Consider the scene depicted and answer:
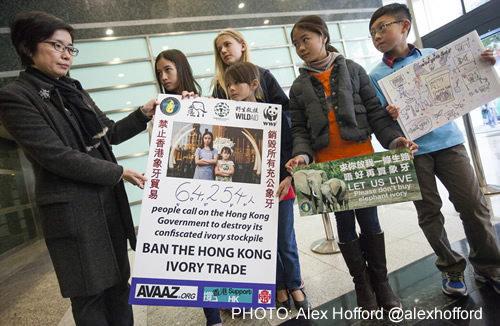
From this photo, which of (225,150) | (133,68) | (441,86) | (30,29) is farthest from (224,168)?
(133,68)

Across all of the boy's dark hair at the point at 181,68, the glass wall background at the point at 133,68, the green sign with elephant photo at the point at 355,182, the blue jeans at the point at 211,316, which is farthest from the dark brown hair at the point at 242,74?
the glass wall background at the point at 133,68

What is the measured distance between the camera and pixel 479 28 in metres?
3.00

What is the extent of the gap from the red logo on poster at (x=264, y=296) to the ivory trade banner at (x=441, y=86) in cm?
104

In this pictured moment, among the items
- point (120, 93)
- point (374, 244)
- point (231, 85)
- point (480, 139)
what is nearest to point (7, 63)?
point (120, 93)

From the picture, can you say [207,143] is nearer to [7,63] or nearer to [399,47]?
[399,47]

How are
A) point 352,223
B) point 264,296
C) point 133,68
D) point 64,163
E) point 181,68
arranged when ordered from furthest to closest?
point 133,68 → point 181,68 → point 352,223 → point 264,296 → point 64,163

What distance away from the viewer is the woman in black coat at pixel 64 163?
925mm

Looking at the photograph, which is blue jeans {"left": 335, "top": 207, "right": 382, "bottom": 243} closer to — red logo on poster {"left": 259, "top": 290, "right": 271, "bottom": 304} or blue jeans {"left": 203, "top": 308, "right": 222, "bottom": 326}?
red logo on poster {"left": 259, "top": 290, "right": 271, "bottom": 304}

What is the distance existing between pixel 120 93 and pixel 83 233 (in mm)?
3839

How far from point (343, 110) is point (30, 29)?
1.35m

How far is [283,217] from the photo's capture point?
148cm

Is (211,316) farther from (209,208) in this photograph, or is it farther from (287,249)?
(209,208)

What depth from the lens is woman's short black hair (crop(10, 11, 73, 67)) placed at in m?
0.98

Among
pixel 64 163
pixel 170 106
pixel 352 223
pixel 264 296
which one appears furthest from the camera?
pixel 352 223
